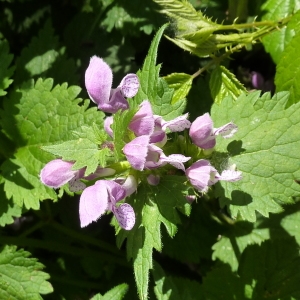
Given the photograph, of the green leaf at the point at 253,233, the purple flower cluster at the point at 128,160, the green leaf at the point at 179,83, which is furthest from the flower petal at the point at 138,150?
the green leaf at the point at 253,233

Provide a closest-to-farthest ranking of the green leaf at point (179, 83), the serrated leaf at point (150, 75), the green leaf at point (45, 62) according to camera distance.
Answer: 1. the serrated leaf at point (150, 75)
2. the green leaf at point (179, 83)
3. the green leaf at point (45, 62)

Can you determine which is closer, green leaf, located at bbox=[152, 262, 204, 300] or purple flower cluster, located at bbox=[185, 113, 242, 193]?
purple flower cluster, located at bbox=[185, 113, 242, 193]

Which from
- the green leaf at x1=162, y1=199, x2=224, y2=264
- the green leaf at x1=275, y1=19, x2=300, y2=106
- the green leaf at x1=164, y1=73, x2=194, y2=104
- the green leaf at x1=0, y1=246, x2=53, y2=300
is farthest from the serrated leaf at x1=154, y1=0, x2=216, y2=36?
the green leaf at x1=0, y1=246, x2=53, y2=300

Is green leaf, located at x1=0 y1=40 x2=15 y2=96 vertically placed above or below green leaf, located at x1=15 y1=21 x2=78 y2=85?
above

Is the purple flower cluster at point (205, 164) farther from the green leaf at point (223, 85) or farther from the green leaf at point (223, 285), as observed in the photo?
the green leaf at point (223, 285)

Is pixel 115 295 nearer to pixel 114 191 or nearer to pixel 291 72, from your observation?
pixel 114 191

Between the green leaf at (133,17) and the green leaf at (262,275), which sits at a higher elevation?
the green leaf at (133,17)

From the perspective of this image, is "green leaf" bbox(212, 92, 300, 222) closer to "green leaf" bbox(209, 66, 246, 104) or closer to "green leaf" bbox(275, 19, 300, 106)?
"green leaf" bbox(275, 19, 300, 106)

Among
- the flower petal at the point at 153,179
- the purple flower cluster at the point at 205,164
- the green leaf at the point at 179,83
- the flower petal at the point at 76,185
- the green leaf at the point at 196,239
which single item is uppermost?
the purple flower cluster at the point at 205,164

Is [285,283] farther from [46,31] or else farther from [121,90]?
[46,31]

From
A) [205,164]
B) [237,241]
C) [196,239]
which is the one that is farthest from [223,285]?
[205,164]
